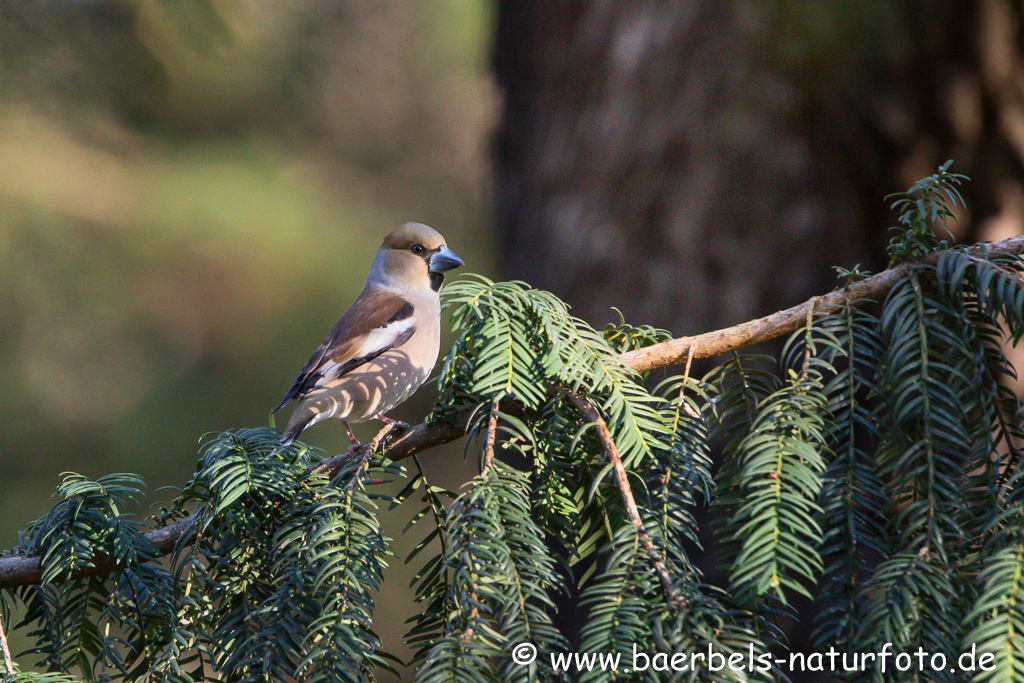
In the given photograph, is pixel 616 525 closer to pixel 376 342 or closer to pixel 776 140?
pixel 376 342

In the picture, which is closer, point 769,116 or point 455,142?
point 769,116

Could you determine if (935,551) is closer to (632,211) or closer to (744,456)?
(744,456)

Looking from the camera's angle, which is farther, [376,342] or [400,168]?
[400,168]

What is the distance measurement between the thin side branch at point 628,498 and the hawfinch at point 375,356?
35.5 inches

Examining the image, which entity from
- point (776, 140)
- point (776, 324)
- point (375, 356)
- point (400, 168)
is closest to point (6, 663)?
point (776, 324)

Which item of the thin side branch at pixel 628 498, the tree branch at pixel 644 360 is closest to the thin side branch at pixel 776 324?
the tree branch at pixel 644 360

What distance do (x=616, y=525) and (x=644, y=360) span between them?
9.6 inches

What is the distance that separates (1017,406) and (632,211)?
5.09 feet

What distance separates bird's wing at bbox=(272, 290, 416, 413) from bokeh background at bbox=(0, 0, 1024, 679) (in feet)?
1.70

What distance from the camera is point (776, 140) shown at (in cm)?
230

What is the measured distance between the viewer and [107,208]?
167 inches

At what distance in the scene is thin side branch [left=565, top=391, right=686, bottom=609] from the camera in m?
0.85

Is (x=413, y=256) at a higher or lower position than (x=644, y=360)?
higher

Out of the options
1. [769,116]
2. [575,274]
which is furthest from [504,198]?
[769,116]
